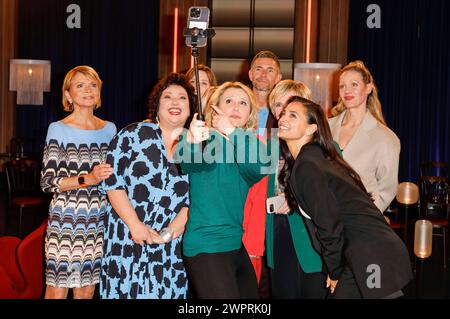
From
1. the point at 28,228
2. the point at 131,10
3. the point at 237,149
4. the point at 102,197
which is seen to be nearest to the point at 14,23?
the point at 131,10

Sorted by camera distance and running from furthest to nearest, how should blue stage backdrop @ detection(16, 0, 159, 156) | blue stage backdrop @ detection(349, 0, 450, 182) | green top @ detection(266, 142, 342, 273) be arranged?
blue stage backdrop @ detection(16, 0, 159, 156) → blue stage backdrop @ detection(349, 0, 450, 182) → green top @ detection(266, 142, 342, 273)

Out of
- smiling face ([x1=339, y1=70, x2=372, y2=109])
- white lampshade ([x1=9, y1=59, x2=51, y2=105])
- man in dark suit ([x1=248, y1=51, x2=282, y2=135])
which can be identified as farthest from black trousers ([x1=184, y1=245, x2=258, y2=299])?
white lampshade ([x1=9, y1=59, x2=51, y2=105])

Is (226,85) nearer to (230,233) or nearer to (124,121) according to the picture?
(230,233)

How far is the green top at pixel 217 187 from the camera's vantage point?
2.35 m

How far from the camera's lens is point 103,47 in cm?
889

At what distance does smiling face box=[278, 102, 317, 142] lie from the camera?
254 centimetres

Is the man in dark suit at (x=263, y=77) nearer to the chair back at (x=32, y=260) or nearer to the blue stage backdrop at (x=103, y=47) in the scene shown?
the chair back at (x=32, y=260)

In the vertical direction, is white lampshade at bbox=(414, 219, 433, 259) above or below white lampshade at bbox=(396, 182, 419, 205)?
below

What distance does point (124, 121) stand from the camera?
29.4 ft

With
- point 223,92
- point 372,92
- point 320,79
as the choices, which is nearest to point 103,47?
point 320,79

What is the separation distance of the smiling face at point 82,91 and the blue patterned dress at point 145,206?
1.77ft

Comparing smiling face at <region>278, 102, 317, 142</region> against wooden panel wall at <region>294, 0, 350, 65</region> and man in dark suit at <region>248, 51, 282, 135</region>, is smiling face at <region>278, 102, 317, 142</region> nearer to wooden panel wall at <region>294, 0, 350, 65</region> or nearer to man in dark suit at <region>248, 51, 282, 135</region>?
man in dark suit at <region>248, 51, 282, 135</region>
